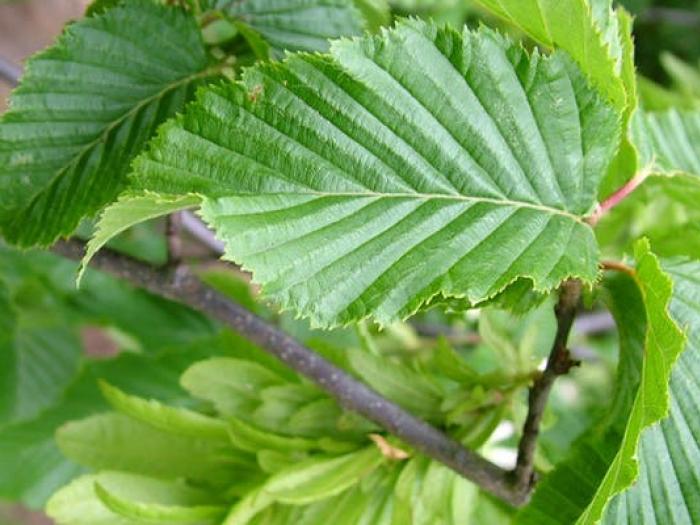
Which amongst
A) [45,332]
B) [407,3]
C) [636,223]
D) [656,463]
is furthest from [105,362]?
[407,3]

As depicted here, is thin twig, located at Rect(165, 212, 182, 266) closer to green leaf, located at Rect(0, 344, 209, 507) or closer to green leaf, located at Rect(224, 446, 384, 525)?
green leaf, located at Rect(224, 446, 384, 525)

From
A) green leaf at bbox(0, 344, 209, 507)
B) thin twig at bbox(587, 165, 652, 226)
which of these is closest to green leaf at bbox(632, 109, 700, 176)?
thin twig at bbox(587, 165, 652, 226)

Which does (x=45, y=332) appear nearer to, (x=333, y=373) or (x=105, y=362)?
(x=105, y=362)

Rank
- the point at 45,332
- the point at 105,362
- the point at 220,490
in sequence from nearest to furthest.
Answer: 1. the point at 220,490
2. the point at 105,362
3. the point at 45,332

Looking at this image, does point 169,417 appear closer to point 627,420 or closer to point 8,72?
point 627,420

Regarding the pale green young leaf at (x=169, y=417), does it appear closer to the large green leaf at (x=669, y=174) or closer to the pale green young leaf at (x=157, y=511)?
the pale green young leaf at (x=157, y=511)

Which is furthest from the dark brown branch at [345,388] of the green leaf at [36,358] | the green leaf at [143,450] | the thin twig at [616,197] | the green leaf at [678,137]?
the green leaf at [36,358]

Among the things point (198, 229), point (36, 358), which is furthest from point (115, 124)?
point (36, 358)
